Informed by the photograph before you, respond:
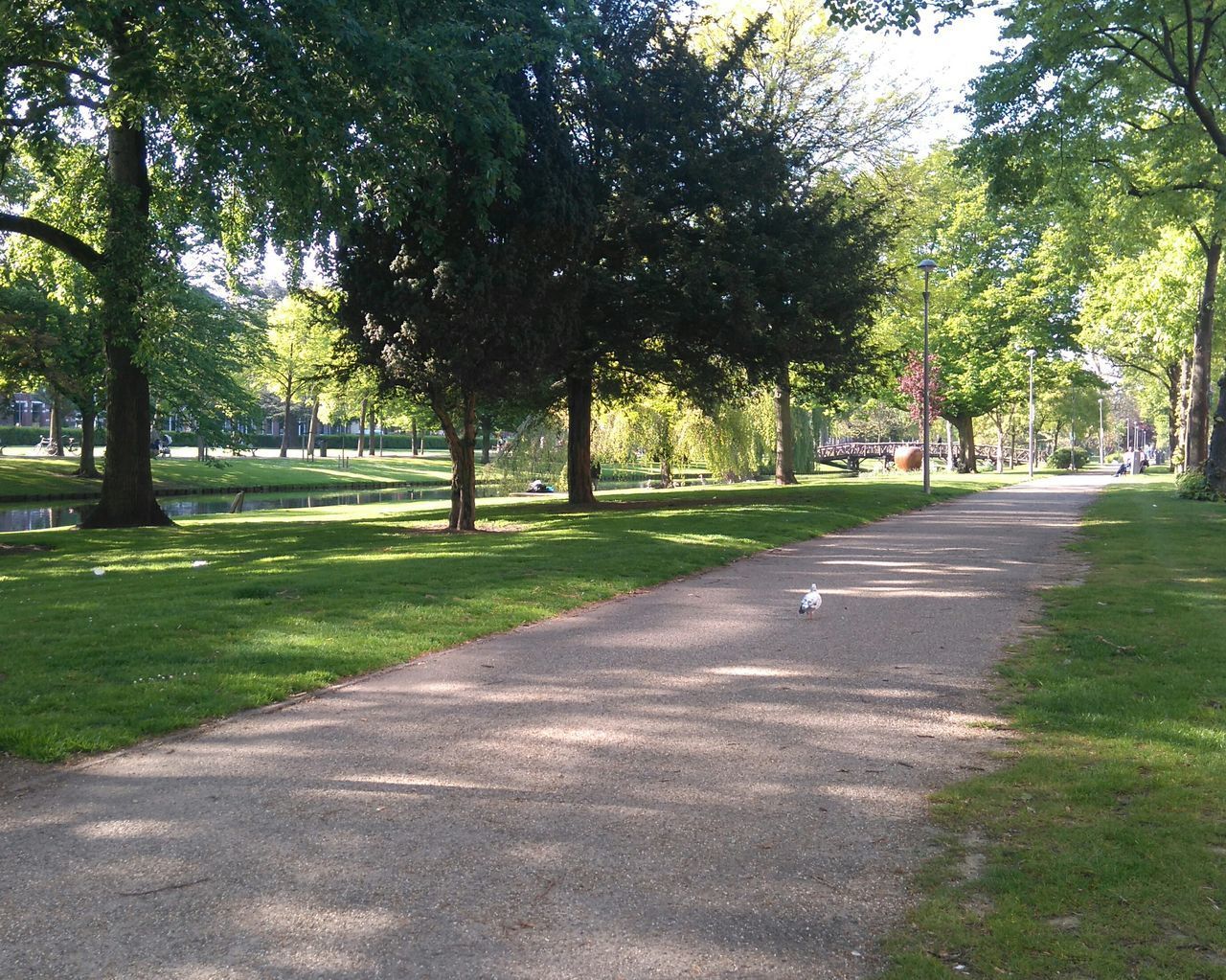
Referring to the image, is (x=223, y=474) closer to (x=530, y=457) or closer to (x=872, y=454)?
(x=530, y=457)

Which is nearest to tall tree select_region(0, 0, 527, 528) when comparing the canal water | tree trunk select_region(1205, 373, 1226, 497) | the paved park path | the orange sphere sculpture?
the paved park path

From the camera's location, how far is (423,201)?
16.8 meters

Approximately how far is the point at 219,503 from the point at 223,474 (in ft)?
47.4

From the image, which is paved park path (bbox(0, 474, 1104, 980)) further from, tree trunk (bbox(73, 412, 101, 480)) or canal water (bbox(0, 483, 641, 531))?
tree trunk (bbox(73, 412, 101, 480))

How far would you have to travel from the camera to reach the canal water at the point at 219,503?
30938mm

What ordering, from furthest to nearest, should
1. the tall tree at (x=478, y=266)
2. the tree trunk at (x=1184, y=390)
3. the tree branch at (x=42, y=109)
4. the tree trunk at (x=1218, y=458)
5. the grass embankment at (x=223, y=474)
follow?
1. the tree trunk at (x=1184, y=390)
2. the grass embankment at (x=223, y=474)
3. the tree trunk at (x=1218, y=458)
4. the tree branch at (x=42, y=109)
5. the tall tree at (x=478, y=266)

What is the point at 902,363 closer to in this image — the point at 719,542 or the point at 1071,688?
the point at 719,542

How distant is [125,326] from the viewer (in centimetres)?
1844

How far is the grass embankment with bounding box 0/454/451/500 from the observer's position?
41.7 m

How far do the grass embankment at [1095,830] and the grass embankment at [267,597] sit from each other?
4627mm

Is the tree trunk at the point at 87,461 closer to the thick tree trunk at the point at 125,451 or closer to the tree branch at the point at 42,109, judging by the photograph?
the thick tree trunk at the point at 125,451

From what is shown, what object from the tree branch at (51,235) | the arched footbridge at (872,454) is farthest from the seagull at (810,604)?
the arched footbridge at (872,454)

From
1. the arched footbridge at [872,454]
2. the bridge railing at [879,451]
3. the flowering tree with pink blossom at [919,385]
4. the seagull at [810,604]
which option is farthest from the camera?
the bridge railing at [879,451]

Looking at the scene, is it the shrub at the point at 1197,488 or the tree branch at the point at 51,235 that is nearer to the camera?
the tree branch at the point at 51,235
